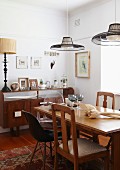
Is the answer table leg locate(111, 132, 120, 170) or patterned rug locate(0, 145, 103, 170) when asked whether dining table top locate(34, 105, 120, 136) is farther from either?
patterned rug locate(0, 145, 103, 170)

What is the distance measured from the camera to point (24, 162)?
10.5 feet

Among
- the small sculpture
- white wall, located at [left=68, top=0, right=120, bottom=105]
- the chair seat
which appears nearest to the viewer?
the chair seat

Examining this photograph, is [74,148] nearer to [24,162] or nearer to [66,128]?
[66,128]

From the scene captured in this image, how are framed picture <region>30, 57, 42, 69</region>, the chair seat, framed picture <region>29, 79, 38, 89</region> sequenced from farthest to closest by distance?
framed picture <region>30, 57, 42, 69</region>, framed picture <region>29, 79, 38, 89</region>, the chair seat

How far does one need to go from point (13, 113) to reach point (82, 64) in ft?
6.53

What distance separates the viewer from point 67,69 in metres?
5.68

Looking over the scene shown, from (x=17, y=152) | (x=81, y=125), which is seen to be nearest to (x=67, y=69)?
(x=17, y=152)

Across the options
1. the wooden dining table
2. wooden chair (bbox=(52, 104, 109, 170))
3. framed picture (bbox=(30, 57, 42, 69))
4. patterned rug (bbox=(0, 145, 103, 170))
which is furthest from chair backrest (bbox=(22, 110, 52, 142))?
framed picture (bbox=(30, 57, 42, 69))

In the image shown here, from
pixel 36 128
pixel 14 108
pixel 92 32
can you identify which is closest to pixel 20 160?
pixel 36 128

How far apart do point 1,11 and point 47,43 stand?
1272 mm

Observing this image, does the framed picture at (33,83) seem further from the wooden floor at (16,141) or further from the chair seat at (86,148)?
the chair seat at (86,148)

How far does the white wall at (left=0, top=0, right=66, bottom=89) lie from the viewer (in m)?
4.76

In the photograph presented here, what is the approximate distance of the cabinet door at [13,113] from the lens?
440 cm

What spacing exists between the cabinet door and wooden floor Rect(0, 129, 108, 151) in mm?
261
